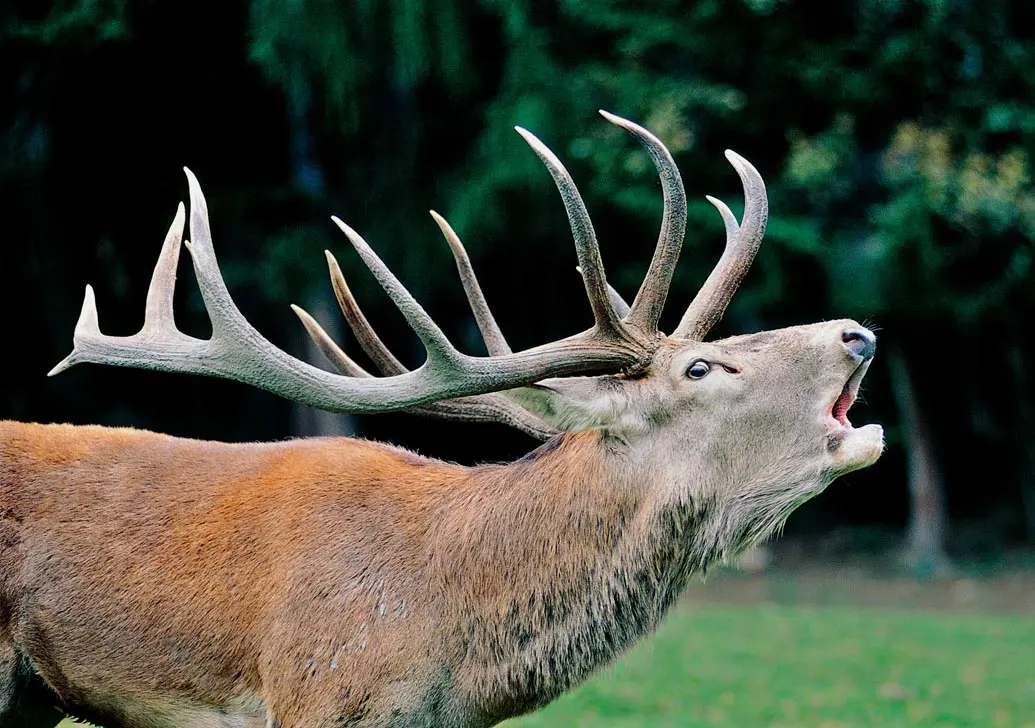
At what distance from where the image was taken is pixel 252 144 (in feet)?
48.9

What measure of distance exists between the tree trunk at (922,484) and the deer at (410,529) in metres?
12.2

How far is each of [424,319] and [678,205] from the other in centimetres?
91

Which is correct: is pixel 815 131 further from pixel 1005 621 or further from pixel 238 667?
pixel 238 667

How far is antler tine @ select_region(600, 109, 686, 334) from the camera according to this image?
4055 mm

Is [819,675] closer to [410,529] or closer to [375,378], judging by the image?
[410,529]

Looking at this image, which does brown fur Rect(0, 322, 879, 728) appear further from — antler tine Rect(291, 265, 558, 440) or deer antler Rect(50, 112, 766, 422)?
antler tine Rect(291, 265, 558, 440)

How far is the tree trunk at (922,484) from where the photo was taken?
15548 millimetres

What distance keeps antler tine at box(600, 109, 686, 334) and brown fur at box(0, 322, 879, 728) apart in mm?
154

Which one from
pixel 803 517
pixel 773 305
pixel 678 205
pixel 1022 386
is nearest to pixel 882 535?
pixel 803 517

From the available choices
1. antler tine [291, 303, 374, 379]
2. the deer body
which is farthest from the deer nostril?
antler tine [291, 303, 374, 379]

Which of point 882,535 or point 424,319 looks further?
point 882,535

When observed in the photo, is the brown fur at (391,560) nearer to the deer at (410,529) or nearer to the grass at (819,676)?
the deer at (410,529)

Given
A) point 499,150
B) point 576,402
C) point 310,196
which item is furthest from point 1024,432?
point 576,402

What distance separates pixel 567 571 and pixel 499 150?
10387 mm
